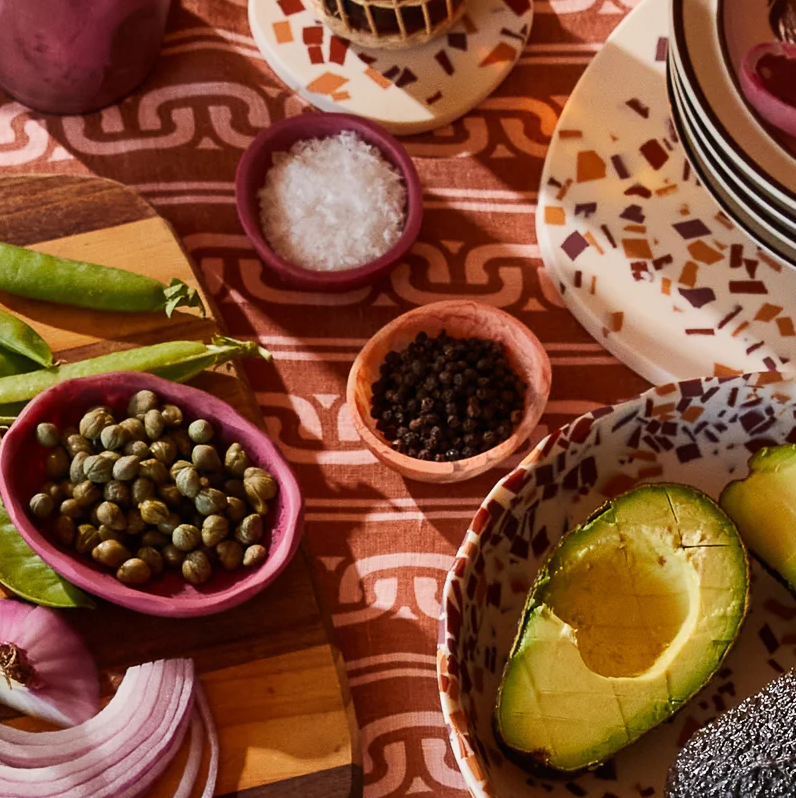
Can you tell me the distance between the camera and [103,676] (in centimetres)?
81

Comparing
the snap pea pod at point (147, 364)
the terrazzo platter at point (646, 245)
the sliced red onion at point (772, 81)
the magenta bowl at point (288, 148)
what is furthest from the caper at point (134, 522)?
the sliced red onion at point (772, 81)

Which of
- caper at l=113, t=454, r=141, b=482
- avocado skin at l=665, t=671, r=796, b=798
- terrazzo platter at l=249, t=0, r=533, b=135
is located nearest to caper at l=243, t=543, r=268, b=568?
caper at l=113, t=454, r=141, b=482

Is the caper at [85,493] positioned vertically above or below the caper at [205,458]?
below

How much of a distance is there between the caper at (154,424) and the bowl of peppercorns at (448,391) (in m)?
0.16

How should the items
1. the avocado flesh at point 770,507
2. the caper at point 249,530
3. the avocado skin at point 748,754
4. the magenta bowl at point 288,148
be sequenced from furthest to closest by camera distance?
the magenta bowl at point 288,148 < the caper at point 249,530 < the avocado flesh at point 770,507 < the avocado skin at point 748,754

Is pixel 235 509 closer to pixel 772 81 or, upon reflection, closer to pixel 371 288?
pixel 371 288

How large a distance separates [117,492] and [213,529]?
8 cm

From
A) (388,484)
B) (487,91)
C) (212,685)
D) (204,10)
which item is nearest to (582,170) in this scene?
(487,91)

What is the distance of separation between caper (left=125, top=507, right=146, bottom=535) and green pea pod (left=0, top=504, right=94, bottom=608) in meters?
0.06

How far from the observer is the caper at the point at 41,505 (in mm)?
782

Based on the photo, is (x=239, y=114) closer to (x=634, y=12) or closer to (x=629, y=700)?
(x=634, y=12)

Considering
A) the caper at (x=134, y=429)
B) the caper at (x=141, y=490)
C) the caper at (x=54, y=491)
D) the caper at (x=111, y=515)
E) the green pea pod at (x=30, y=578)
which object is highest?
the caper at (x=134, y=429)

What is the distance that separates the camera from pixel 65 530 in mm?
780

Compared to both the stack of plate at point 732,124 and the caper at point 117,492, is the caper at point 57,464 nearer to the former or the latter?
the caper at point 117,492
